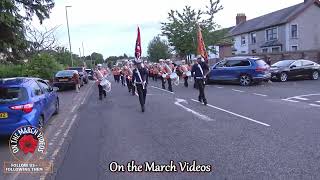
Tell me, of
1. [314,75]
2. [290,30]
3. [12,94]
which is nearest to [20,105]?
[12,94]

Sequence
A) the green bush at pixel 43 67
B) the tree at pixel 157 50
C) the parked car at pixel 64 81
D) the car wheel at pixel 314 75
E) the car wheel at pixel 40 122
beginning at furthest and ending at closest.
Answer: the tree at pixel 157 50, the green bush at pixel 43 67, the parked car at pixel 64 81, the car wheel at pixel 314 75, the car wheel at pixel 40 122

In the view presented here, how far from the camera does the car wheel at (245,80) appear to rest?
24013 mm

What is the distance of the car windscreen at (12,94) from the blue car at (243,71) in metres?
16.2

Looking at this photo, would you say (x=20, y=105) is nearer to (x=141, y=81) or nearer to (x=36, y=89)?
(x=36, y=89)

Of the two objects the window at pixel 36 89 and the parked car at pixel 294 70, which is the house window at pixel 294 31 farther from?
the window at pixel 36 89

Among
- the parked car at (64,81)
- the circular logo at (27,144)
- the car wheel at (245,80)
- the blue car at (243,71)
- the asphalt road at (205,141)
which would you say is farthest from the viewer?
the parked car at (64,81)

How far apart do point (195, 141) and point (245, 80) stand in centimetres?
1610

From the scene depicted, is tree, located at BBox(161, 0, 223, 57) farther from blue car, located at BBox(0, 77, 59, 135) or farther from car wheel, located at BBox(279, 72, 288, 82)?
blue car, located at BBox(0, 77, 59, 135)

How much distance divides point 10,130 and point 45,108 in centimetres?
217

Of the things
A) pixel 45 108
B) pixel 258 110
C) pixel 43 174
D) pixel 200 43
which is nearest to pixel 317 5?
pixel 200 43

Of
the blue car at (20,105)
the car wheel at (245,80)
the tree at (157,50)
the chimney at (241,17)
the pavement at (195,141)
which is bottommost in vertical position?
the pavement at (195,141)

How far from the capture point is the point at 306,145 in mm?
7891

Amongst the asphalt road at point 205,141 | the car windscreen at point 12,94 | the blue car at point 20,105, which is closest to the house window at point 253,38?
the asphalt road at point 205,141

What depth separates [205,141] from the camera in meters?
8.65
